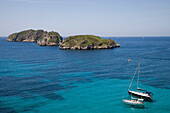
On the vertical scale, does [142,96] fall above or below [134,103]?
above

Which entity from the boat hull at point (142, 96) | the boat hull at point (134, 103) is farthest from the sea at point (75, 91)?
the boat hull at point (142, 96)

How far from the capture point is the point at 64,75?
296 ft

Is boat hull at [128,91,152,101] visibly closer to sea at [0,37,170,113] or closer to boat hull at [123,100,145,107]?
sea at [0,37,170,113]

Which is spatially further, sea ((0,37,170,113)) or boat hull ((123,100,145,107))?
boat hull ((123,100,145,107))

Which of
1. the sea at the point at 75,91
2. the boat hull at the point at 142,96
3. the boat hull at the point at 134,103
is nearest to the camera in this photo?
the sea at the point at 75,91

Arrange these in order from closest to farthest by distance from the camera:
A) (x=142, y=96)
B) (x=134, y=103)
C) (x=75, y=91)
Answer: (x=134, y=103) < (x=142, y=96) < (x=75, y=91)

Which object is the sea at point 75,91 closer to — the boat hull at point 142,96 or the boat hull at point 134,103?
the boat hull at point 134,103

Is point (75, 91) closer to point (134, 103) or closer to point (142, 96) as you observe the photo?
point (134, 103)

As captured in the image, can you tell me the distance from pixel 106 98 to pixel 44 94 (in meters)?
23.3

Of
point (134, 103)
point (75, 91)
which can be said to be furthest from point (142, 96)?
point (75, 91)

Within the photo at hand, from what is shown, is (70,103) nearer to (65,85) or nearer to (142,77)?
(65,85)

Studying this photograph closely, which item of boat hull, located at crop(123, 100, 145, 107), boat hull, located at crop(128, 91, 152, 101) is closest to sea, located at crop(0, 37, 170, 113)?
boat hull, located at crop(123, 100, 145, 107)

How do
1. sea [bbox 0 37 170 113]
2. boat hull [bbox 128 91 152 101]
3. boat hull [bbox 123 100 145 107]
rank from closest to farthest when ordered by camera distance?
sea [bbox 0 37 170 113] → boat hull [bbox 123 100 145 107] → boat hull [bbox 128 91 152 101]

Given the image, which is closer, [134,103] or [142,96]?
[134,103]
